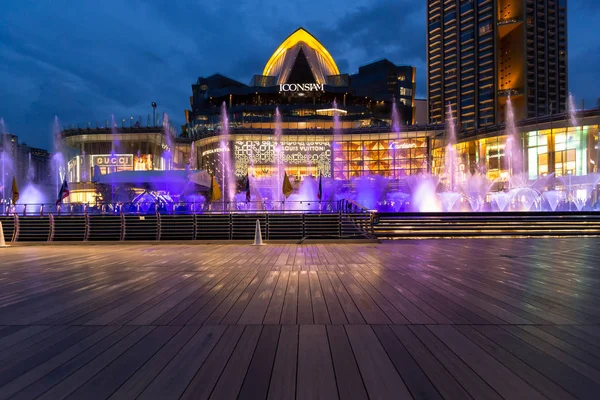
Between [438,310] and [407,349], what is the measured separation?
1639 mm

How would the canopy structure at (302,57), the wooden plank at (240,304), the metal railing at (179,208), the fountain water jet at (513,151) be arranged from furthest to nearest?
1. the canopy structure at (302,57)
2. the fountain water jet at (513,151)
3. the metal railing at (179,208)
4. the wooden plank at (240,304)

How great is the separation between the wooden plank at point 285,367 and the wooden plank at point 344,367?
0.34 meters

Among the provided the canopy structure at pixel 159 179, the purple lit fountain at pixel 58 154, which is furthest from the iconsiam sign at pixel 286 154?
the canopy structure at pixel 159 179

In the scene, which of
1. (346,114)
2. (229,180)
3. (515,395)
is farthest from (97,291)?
(346,114)

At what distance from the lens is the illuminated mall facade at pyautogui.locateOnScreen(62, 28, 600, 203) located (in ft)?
170

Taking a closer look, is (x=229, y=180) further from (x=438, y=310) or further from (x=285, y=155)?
(x=438, y=310)

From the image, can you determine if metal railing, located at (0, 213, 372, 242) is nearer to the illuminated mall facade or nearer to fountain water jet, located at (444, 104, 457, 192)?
the illuminated mall facade

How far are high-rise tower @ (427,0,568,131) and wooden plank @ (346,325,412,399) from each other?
404 feet

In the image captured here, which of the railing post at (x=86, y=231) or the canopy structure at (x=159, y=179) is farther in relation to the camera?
the canopy structure at (x=159, y=179)

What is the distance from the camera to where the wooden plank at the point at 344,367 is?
2.86m

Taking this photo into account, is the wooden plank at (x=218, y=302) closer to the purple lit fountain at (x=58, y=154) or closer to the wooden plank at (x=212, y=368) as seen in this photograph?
the wooden plank at (x=212, y=368)

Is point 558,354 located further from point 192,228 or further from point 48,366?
point 192,228

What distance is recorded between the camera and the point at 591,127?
47562 millimetres

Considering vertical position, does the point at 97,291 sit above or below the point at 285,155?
below
